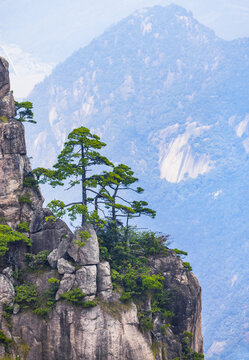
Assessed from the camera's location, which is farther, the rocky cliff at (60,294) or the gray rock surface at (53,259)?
the gray rock surface at (53,259)

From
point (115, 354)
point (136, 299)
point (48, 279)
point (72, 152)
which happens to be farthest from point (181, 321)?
point (72, 152)

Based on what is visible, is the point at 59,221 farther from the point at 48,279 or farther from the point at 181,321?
the point at 181,321

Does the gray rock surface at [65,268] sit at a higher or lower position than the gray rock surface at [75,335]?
higher

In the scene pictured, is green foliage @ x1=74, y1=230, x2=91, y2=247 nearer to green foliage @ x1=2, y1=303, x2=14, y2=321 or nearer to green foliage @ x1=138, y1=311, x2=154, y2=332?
green foliage @ x1=2, y1=303, x2=14, y2=321

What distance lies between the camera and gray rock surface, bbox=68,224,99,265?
58.5m

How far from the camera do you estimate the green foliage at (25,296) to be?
185 feet

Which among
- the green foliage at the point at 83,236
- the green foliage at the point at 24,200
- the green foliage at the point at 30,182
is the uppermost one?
the green foliage at the point at 30,182

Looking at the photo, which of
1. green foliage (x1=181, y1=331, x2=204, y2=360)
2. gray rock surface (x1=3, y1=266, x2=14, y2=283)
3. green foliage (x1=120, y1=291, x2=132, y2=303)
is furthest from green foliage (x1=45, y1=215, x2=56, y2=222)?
green foliage (x1=181, y1=331, x2=204, y2=360)

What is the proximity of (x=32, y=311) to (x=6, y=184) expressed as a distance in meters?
12.7

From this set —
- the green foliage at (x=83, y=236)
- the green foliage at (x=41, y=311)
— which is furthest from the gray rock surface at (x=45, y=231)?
the green foliage at (x=41, y=311)

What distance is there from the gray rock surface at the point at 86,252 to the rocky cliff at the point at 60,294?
0.29ft

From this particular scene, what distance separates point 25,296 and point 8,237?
543cm

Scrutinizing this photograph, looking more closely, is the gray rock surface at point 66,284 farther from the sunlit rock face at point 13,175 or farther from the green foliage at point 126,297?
the sunlit rock face at point 13,175

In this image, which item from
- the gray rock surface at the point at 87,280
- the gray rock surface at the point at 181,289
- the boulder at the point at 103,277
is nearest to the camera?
the gray rock surface at the point at 87,280
